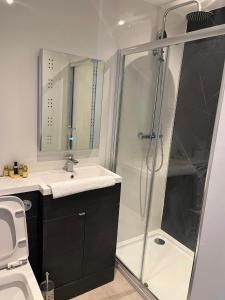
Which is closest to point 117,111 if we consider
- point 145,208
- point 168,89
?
point 168,89

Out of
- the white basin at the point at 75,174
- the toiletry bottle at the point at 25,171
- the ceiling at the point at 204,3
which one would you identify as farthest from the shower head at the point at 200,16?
the toiletry bottle at the point at 25,171

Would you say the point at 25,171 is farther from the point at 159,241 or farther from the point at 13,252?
the point at 159,241

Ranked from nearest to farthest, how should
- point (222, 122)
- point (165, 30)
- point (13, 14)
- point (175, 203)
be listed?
point (222, 122), point (13, 14), point (165, 30), point (175, 203)

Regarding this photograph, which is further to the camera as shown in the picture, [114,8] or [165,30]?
[165,30]

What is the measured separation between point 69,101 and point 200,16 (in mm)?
1325

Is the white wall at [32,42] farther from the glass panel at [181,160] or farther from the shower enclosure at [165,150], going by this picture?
the glass panel at [181,160]

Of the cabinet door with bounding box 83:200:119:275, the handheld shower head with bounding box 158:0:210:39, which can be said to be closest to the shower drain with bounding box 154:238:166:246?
the cabinet door with bounding box 83:200:119:275

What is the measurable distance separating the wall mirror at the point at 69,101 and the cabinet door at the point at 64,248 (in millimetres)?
560

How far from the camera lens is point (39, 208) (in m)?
Result: 1.65

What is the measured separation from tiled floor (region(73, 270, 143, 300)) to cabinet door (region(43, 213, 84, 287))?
22cm

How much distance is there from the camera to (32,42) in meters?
1.67

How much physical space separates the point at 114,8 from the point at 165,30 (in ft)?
1.78

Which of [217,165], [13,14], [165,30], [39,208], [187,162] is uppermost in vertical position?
[165,30]

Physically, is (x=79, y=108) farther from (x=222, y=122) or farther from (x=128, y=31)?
(x=222, y=122)
